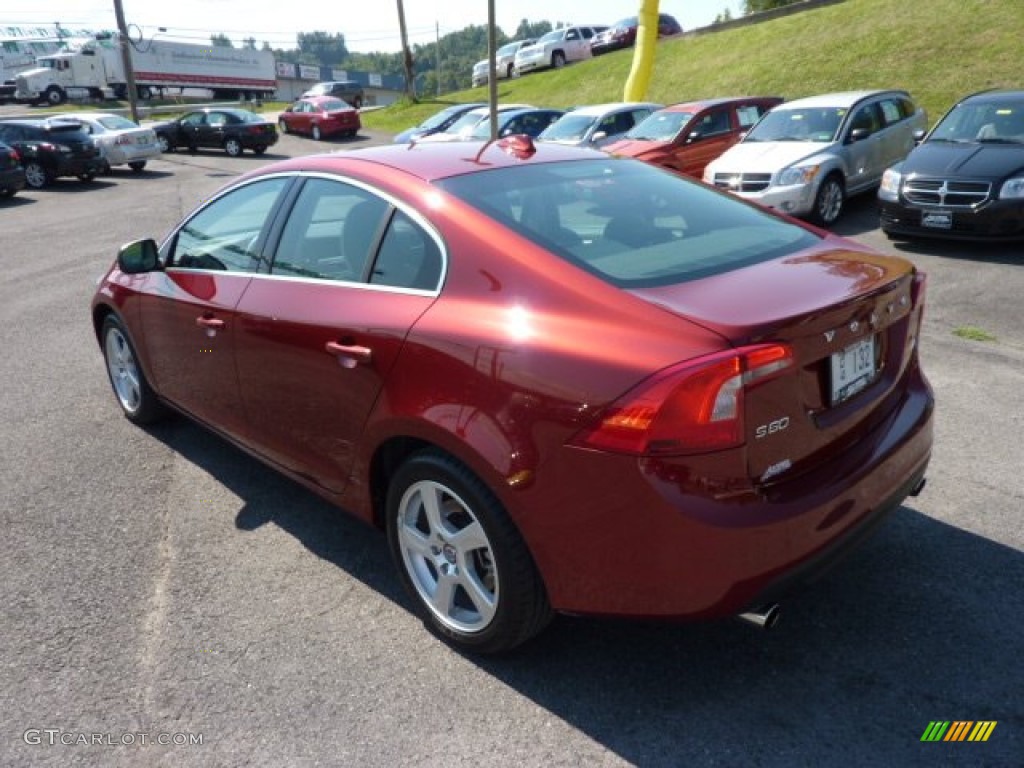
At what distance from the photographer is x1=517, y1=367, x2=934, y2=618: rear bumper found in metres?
2.23

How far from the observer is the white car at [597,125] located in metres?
15.6

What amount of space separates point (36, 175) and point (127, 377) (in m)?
18.0

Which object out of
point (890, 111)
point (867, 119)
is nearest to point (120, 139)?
point (867, 119)

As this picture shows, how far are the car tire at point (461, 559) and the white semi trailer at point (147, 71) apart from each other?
54.5m

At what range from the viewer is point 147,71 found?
5338 cm

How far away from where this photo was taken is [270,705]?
2703 mm

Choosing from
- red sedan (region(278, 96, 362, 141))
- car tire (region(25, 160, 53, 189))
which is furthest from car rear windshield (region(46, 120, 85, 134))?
red sedan (region(278, 96, 362, 141))

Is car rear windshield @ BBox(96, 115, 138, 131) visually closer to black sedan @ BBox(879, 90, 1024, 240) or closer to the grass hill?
the grass hill

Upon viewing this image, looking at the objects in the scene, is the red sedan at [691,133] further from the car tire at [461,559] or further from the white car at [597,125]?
the car tire at [461,559]

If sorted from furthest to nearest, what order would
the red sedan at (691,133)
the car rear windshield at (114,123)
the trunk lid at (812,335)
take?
1. the car rear windshield at (114,123)
2. the red sedan at (691,133)
3. the trunk lid at (812,335)

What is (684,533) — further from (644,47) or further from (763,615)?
(644,47)

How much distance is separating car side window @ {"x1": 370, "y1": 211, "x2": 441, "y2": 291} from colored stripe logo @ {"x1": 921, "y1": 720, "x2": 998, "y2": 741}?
2026 millimetres

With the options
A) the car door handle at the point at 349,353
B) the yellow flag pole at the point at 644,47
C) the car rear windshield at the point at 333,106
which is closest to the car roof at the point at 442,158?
the car door handle at the point at 349,353

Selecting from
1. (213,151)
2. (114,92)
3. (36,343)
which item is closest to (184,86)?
(114,92)
